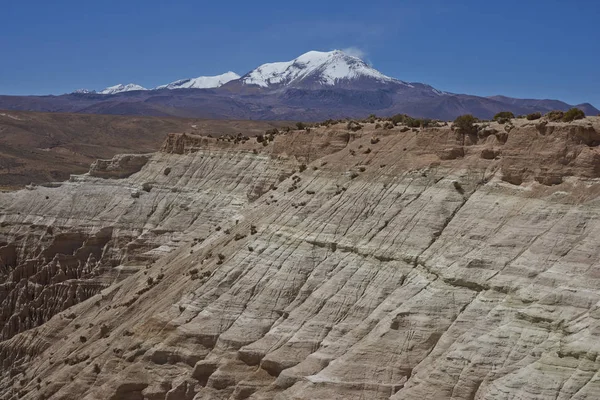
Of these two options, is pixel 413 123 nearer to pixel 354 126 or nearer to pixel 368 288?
pixel 354 126

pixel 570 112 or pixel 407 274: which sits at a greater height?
pixel 570 112

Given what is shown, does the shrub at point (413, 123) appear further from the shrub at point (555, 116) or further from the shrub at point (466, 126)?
the shrub at point (555, 116)

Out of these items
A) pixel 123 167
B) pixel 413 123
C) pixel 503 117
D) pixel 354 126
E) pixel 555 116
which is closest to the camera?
pixel 555 116

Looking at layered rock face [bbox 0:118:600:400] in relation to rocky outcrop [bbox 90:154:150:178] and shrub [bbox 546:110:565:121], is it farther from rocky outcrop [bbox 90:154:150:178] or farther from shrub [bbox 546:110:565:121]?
rocky outcrop [bbox 90:154:150:178]

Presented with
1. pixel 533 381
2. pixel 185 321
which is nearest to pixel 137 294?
pixel 185 321

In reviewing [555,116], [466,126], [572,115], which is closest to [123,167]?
[466,126]

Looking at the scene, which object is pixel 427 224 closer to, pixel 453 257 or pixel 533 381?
pixel 453 257

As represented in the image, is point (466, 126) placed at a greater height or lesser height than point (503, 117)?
lesser

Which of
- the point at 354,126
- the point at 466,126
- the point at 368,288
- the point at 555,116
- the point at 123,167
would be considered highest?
the point at 555,116

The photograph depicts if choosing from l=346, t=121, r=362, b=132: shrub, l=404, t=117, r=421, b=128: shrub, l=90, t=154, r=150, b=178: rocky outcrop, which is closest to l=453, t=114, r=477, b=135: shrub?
l=404, t=117, r=421, b=128: shrub
